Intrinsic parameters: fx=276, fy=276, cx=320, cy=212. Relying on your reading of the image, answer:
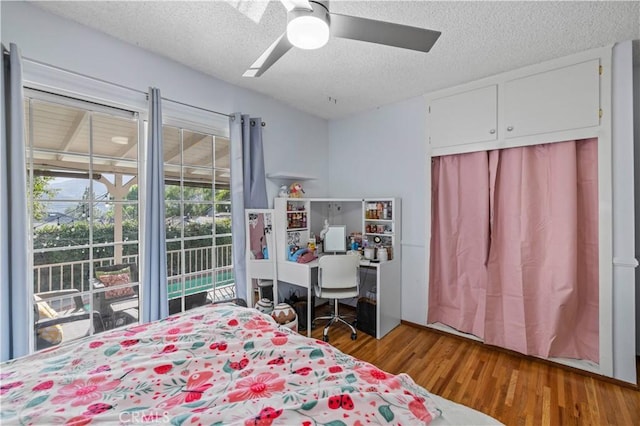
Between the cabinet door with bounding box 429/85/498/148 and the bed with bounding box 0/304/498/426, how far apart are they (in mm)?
2400

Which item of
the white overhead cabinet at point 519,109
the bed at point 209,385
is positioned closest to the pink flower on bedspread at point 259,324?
the bed at point 209,385

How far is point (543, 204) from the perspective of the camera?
7.97 feet

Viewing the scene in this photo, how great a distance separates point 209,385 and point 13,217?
1538mm

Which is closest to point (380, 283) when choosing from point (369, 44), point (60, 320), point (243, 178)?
point (243, 178)

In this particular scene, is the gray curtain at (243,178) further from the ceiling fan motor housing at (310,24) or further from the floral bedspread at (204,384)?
the ceiling fan motor housing at (310,24)

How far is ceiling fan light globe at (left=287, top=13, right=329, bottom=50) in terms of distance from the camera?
3.87 ft

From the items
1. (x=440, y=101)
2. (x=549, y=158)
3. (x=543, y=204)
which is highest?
(x=440, y=101)

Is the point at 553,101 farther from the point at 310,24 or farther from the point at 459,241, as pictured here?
the point at 310,24

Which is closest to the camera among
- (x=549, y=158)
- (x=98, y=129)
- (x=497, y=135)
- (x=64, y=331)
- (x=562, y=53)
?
(x=64, y=331)

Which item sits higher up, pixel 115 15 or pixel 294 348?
pixel 115 15

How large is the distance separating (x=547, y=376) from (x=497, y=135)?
2.08 meters

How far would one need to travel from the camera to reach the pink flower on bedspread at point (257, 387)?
0.97 metres

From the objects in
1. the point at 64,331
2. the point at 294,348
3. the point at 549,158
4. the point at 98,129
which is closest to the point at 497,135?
the point at 549,158

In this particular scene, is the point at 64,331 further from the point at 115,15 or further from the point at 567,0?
the point at 567,0
